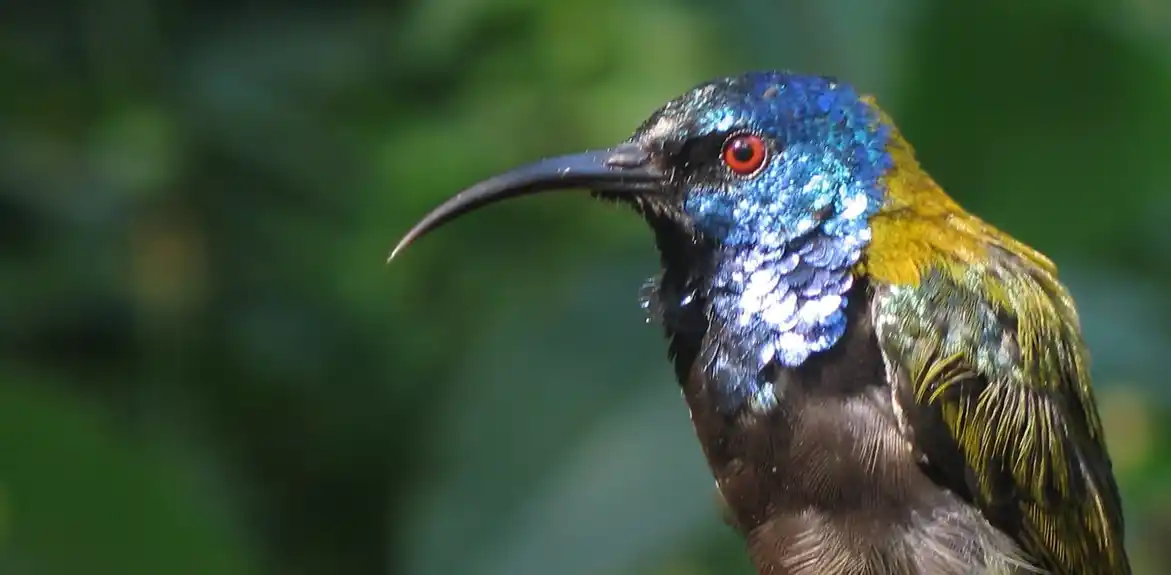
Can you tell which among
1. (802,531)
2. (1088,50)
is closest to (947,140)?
(1088,50)

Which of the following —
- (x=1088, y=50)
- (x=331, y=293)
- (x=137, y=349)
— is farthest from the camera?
(x=331, y=293)

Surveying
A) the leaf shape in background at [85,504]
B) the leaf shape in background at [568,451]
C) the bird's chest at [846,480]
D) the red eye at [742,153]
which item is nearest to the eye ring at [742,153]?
the red eye at [742,153]

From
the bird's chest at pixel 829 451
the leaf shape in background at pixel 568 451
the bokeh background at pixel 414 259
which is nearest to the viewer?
the bird's chest at pixel 829 451

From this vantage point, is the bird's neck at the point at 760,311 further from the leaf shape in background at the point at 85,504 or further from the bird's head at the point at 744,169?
the leaf shape in background at the point at 85,504

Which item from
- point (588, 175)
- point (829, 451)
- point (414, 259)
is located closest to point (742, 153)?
point (588, 175)

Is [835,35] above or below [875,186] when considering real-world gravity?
above

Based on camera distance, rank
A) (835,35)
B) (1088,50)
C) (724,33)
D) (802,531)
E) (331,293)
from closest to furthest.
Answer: (802,531)
(835,35)
(724,33)
(1088,50)
(331,293)

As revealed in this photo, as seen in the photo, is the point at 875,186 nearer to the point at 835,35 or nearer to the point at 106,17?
→ the point at 835,35

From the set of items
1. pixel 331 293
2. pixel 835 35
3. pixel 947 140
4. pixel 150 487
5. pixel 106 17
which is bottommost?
pixel 150 487
